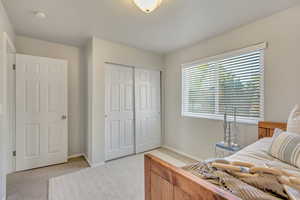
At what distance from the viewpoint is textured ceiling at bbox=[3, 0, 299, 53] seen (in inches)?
71.9

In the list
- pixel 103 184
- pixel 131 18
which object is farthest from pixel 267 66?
pixel 103 184

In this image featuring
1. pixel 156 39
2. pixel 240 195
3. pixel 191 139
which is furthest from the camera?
pixel 191 139

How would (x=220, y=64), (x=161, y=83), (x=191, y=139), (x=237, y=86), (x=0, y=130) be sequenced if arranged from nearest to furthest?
(x=0, y=130)
(x=237, y=86)
(x=220, y=64)
(x=191, y=139)
(x=161, y=83)

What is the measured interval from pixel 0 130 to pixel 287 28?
3650 millimetres

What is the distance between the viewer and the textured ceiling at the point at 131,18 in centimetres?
183

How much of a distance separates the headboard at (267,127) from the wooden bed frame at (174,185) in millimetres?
1756

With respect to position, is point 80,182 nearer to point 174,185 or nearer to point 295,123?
point 174,185

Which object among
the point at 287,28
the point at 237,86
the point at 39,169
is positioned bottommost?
the point at 39,169

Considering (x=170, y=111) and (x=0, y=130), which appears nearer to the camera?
(x=0, y=130)


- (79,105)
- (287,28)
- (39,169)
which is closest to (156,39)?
(287,28)

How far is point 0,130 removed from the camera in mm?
1693

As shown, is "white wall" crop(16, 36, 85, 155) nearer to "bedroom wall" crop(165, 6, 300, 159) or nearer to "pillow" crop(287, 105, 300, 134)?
"bedroom wall" crop(165, 6, 300, 159)

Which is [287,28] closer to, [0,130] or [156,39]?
[156,39]

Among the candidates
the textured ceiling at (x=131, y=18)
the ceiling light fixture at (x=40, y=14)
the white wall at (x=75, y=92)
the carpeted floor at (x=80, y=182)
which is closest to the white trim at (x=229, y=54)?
the textured ceiling at (x=131, y=18)
